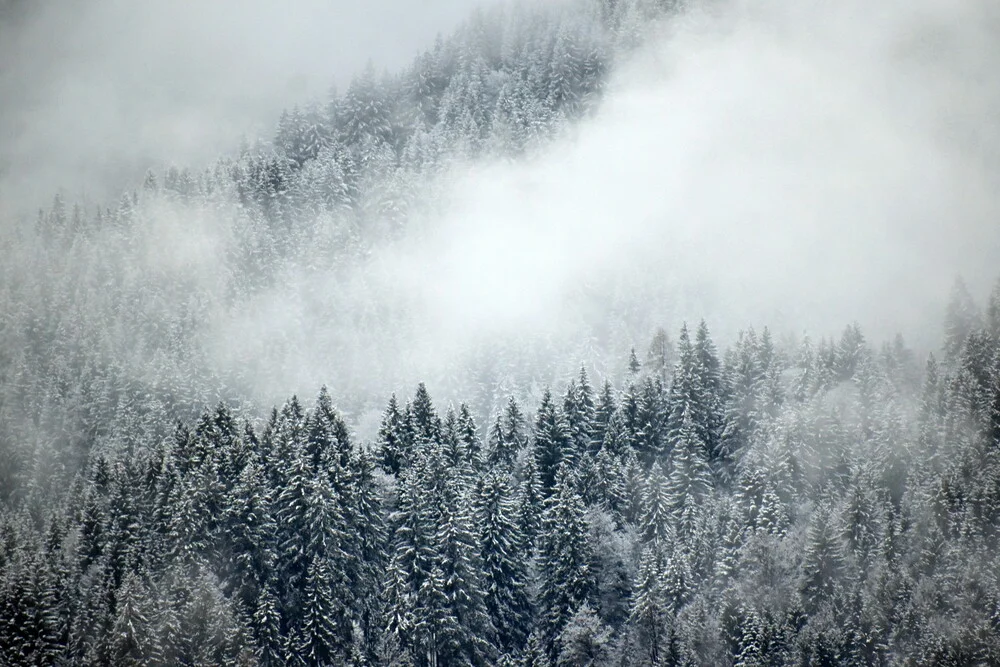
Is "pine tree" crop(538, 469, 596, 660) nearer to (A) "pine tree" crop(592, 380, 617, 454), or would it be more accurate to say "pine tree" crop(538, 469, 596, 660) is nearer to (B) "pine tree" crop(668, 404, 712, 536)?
(B) "pine tree" crop(668, 404, 712, 536)

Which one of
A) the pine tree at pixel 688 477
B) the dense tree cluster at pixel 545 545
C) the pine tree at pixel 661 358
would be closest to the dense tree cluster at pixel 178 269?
the pine tree at pixel 661 358

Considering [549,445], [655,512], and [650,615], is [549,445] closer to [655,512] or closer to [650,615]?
[655,512]

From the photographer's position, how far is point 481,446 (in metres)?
104

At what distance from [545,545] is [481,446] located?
1603 cm

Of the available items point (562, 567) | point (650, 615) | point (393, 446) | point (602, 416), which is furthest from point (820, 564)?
point (393, 446)

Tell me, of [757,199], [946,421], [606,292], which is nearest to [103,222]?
[606,292]

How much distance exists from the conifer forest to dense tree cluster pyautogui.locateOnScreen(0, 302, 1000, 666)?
30 centimetres

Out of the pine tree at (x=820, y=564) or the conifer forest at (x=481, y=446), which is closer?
the conifer forest at (x=481, y=446)

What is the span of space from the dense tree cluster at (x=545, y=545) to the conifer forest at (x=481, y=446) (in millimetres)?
296

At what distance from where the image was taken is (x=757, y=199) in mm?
193500

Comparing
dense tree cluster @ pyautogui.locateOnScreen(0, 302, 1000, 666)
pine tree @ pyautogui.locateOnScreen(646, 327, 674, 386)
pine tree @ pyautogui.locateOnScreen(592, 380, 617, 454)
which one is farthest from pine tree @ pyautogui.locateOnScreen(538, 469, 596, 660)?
pine tree @ pyautogui.locateOnScreen(646, 327, 674, 386)

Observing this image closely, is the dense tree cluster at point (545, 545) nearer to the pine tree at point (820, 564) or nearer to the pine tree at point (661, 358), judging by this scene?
the pine tree at point (820, 564)

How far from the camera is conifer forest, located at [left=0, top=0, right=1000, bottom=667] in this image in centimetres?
8412

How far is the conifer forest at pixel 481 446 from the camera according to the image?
84.1 meters
